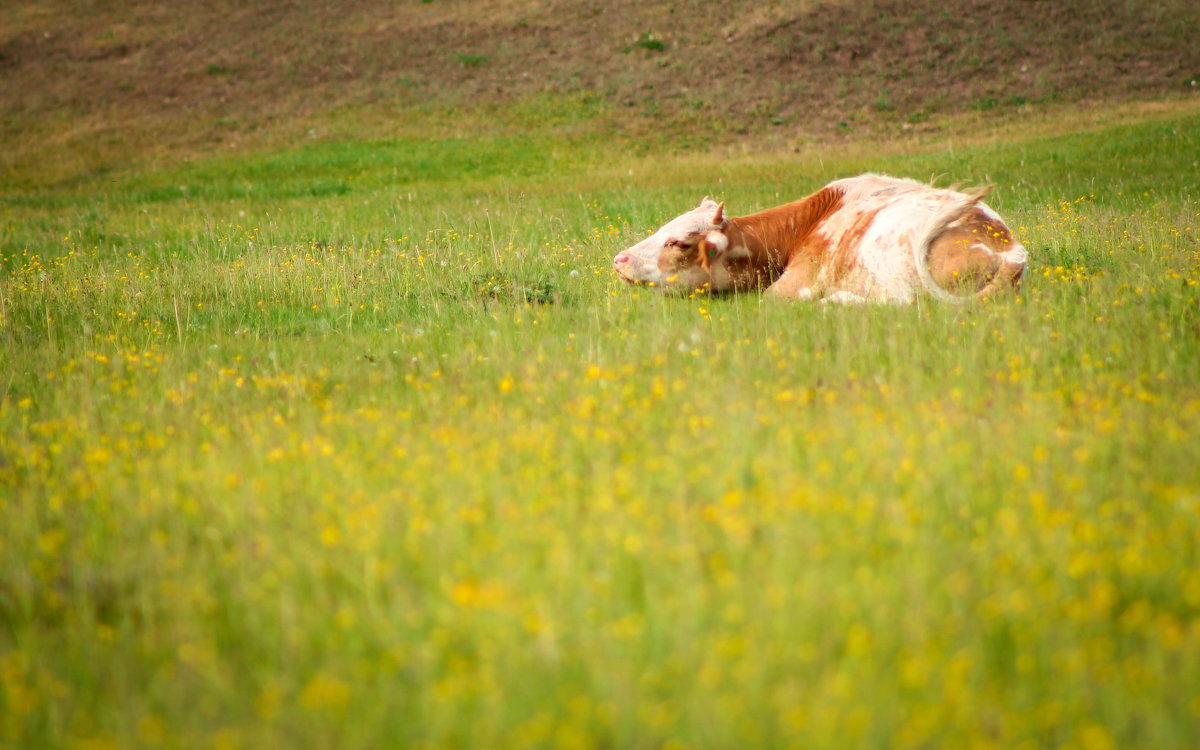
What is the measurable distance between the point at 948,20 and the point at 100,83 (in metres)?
32.0

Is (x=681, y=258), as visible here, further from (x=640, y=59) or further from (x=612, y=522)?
(x=640, y=59)

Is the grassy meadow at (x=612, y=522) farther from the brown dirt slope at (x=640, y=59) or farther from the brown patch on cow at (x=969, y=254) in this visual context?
the brown dirt slope at (x=640, y=59)

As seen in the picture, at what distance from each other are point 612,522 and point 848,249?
4.86 m

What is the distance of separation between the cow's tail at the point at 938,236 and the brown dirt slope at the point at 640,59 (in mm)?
18935

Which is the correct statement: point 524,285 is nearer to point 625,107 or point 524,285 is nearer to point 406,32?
point 625,107

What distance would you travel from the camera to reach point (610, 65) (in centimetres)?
2970

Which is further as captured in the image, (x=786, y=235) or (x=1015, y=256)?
(x=786, y=235)

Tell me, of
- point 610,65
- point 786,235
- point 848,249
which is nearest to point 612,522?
point 848,249

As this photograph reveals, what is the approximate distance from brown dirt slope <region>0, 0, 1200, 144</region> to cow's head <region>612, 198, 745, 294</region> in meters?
18.7

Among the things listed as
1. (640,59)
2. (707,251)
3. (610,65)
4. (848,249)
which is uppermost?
(640,59)

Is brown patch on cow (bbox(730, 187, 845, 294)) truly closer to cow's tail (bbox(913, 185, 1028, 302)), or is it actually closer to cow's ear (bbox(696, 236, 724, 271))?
cow's ear (bbox(696, 236, 724, 271))

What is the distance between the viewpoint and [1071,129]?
1992 cm

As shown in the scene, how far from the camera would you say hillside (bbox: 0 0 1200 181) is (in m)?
25.5

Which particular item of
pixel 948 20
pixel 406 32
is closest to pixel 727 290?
pixel 948 20
